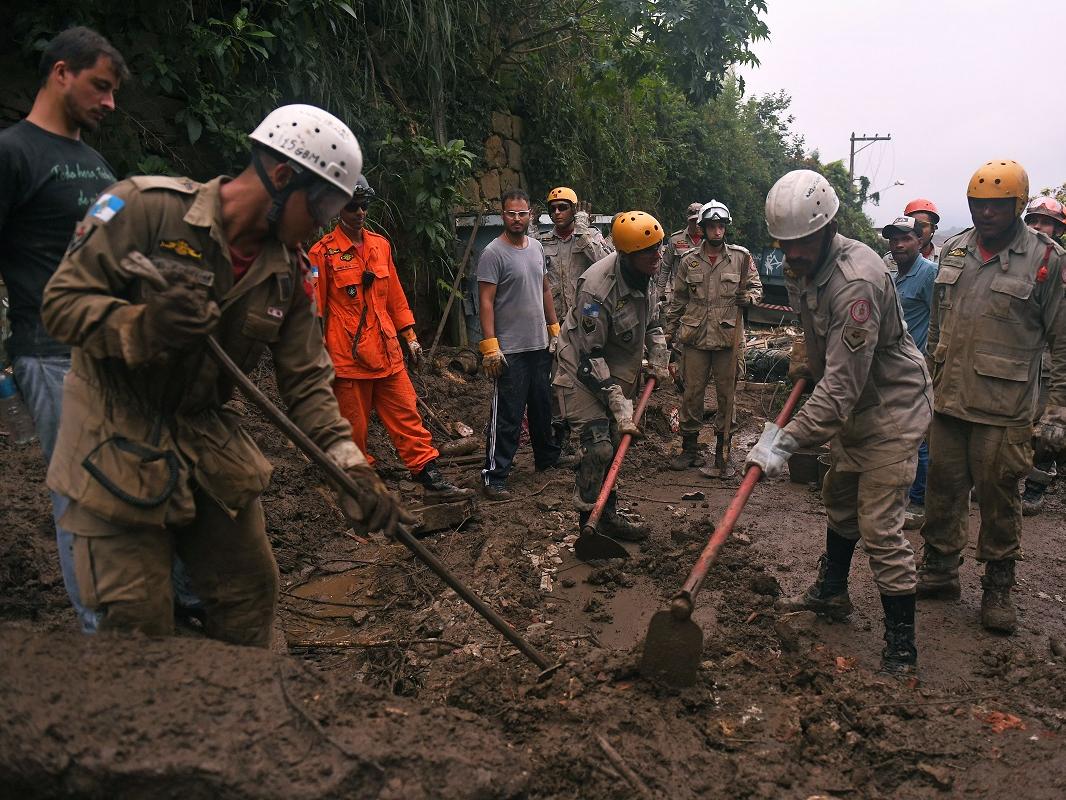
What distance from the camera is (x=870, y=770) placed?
293cm

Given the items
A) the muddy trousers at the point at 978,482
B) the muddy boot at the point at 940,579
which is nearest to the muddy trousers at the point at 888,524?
the muddy trousers at the point at 978,482

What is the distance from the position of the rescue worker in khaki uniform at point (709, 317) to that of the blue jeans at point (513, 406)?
4.28 feet

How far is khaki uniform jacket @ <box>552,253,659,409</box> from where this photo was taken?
4.93m

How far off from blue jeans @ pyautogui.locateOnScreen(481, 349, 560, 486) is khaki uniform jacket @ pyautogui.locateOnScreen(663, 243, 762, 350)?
1.32 m

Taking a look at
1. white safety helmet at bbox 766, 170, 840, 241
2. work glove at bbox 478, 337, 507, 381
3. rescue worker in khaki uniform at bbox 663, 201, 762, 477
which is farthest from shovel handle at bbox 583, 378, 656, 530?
rescue worker in khaki uniform at bbox 663, 201, 762, 477

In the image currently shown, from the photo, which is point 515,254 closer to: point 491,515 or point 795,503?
point 491,515

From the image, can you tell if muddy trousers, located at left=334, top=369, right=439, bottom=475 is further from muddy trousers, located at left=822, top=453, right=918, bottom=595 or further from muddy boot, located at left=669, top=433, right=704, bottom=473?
muddy trousers, located at left=822, top=453, right=918, bottom=595


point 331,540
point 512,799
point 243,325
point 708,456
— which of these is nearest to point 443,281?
point 708,456

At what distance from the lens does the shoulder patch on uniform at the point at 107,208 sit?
7.36 ft

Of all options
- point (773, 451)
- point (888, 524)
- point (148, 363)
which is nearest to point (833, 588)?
A: point (888, 524)

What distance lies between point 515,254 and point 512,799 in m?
4.70

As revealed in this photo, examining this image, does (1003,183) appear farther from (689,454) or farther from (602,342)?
(689,454)

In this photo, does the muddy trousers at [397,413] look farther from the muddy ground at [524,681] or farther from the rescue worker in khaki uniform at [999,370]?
the rescue worker in khaki uniform at [999,370]

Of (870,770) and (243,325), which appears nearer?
(243,325)
